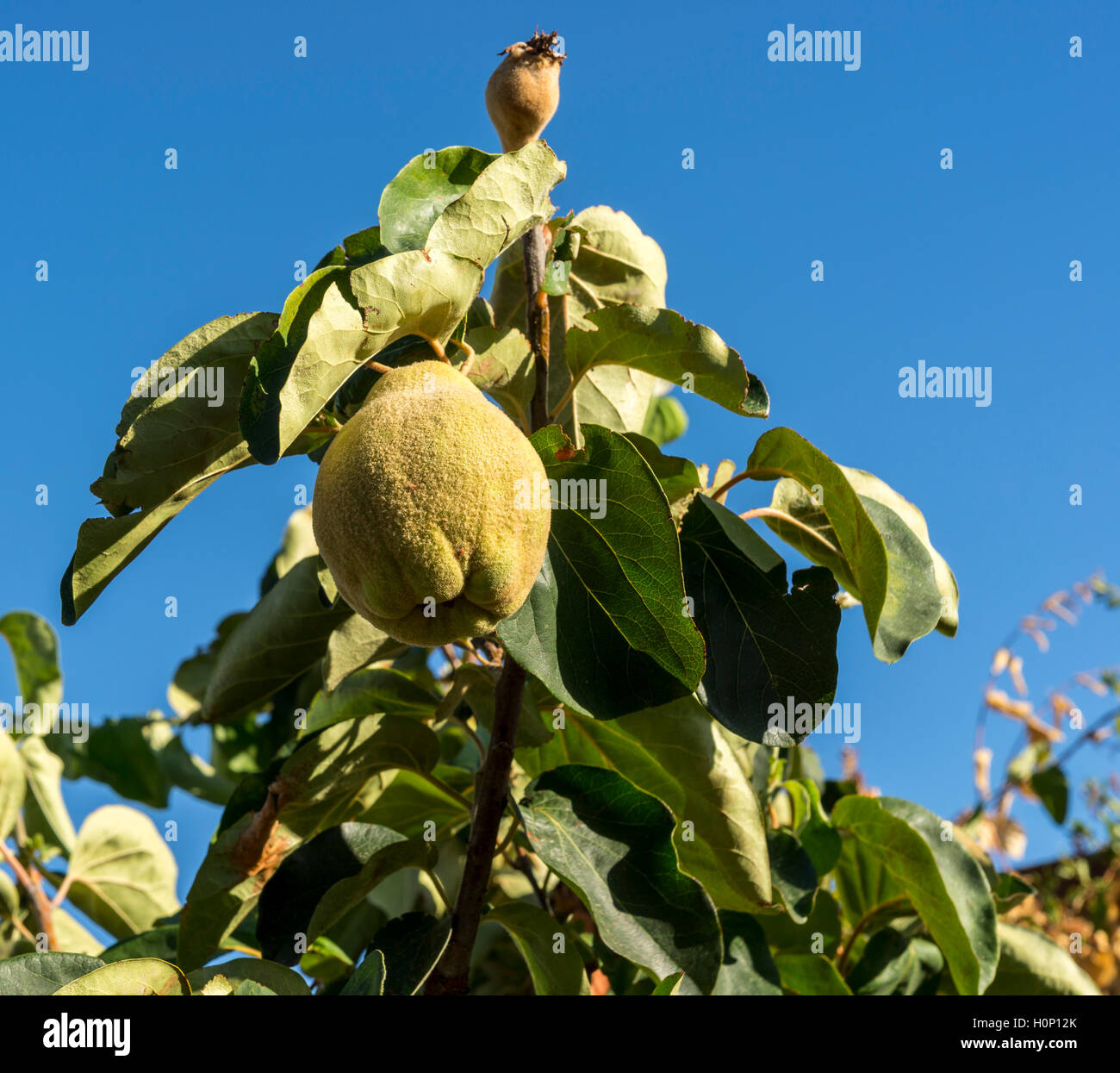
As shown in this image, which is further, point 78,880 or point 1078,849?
point 1078,849

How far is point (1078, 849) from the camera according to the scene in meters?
3.67

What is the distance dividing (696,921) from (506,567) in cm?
55

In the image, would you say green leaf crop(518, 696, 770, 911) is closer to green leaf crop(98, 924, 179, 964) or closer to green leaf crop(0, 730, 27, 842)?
green leaf crop(98, 924, 179, 964)

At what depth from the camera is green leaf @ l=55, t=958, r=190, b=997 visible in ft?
3.22

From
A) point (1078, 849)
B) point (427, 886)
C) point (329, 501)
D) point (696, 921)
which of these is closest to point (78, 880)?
point (427, 886)

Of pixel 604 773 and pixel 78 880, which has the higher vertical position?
pixel 604 773

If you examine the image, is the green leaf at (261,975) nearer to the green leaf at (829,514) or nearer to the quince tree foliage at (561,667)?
the quince tree foliage at (561,667)

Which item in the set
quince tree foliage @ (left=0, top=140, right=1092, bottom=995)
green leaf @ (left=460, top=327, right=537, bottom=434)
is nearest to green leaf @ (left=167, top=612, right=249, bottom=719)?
quince tree foliage @ (left=0, top=140, right=1092, bottom=995)

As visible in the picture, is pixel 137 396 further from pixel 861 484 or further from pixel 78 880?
pixel 78 880

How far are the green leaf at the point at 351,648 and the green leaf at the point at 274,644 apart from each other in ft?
0.11

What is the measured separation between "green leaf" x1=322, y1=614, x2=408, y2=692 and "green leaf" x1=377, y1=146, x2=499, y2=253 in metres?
0.52
